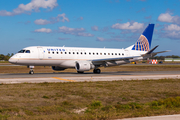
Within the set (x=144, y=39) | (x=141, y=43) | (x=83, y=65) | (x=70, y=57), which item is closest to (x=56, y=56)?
(x=70, y=57)

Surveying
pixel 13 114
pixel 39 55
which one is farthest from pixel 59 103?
pixel 39 55

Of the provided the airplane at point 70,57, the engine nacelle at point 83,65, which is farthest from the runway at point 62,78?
the engine nacelle at point 83,65

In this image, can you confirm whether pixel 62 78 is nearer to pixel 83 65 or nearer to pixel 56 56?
pixel 83 65

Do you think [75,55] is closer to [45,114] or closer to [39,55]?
[39,55]

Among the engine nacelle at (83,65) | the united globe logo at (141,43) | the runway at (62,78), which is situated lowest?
the runway at (62,78)

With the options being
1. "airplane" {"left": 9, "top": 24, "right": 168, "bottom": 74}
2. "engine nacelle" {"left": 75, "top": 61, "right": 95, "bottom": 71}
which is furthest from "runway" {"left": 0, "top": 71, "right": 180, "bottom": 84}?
"engine nacelle" {"left": 75, "top": 61, "right": 95, "bottom": 71}

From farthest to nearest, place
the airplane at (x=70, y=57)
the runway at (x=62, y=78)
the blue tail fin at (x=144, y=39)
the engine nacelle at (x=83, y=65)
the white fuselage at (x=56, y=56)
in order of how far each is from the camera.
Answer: the blue tail fin at (x=144, y=39), the engine nacelle at (x=83, y=65), the airplane at (x=70, y=57), the white fuselage at (x=56, y=56), the runway at (x=62, y=78)

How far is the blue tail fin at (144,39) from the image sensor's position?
4041 centimetres

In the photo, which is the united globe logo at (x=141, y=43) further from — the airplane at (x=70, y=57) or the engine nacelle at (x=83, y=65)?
the engine nacelle at (x=83, y=65)

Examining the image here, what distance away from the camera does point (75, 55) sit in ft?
109

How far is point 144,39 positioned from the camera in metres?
40.6

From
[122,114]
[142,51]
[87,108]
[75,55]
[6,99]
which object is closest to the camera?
[122,114]

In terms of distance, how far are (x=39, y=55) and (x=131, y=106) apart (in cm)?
2292

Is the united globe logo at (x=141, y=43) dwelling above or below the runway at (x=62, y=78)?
above
